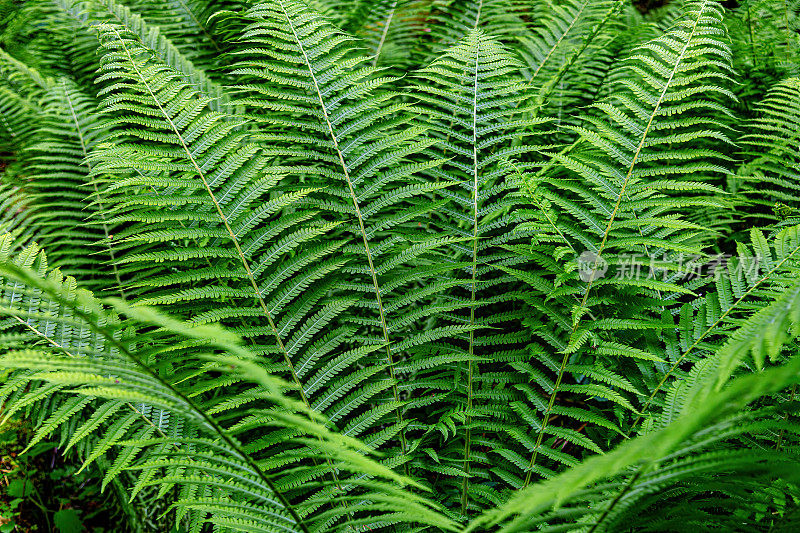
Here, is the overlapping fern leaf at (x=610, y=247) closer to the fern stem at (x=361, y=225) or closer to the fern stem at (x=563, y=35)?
the fern stem at (x=361, y=225)

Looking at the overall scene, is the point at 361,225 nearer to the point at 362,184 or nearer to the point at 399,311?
the point at 362,184

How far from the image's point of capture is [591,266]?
4.58 feet

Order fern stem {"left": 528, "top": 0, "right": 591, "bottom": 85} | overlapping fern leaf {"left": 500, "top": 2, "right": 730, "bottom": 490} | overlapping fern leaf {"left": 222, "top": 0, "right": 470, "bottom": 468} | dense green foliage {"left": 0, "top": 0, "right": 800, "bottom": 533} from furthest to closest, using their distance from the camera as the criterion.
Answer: fern stem {"left": 528, "top": 0, "right": 591, "bottom": 85} < overlapping fern leaf {"left": 222, "top": 0, "right": 470, "bottom": 468} < overlapping fern leaf {"left": 500, "top": 2, "right": 730, "bottom": 490} < dense green foliage {"left": 0, "top": 0, "right": 800, "bottom": 533}

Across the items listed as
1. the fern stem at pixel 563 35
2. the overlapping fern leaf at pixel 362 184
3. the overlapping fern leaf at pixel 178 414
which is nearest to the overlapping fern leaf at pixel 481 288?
the overlapping fern leaf at pixel 362 184

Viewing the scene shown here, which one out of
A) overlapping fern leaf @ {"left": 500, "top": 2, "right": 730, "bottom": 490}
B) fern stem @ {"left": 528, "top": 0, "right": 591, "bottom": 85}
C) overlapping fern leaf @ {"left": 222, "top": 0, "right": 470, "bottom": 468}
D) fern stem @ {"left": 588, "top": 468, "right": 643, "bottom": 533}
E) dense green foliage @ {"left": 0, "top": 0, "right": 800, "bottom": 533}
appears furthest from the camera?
fern stem @ {"left": 528, "top": 0, "right": 591, "bottom": 85}

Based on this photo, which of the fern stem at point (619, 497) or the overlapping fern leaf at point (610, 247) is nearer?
the fern stem at point (619, 497)

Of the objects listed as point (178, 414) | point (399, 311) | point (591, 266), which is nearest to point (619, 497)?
point (591, 266)

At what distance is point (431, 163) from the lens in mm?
1444

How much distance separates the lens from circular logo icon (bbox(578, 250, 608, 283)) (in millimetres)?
1381

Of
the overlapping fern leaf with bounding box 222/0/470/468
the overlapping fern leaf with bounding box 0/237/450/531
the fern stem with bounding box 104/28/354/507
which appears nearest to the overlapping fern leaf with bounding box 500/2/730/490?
the overlapping fern leaf with bounding box 222/0/470/468

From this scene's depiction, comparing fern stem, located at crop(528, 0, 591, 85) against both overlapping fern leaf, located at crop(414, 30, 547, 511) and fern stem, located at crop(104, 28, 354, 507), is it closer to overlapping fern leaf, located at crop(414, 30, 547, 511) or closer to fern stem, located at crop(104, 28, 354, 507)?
overlapping fern leaf, located at crop(414, 30, 547, 511)

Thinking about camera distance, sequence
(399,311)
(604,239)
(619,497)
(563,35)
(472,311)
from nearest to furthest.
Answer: (619,497)
(604,239)
(472,311)
(399,311)
(563,35)

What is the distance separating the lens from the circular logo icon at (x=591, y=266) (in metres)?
1.38

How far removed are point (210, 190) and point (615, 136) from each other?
1233mm
